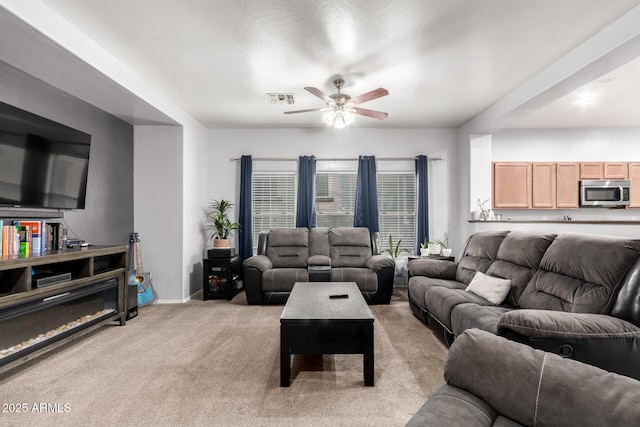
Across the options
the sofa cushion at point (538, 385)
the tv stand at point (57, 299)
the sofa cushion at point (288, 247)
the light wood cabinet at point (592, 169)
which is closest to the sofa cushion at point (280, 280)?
the sofa cushion at point (288, 247)

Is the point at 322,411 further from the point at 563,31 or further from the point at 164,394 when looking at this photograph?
the point at 563,31

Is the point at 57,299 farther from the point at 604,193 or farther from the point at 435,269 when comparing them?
the point at 604,193

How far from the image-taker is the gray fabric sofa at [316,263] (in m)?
4.23

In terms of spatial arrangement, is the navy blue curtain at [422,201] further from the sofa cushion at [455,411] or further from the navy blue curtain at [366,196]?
the sofa cushion at [455,411]

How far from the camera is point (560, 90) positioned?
3.27m

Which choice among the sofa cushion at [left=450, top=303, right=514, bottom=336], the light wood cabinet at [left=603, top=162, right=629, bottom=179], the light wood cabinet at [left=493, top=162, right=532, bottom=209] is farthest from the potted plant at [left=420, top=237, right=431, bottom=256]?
the light wood cabinet at [left=603, top=162, right=629, bottom=179]

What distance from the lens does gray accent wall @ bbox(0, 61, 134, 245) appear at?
2.92 meters

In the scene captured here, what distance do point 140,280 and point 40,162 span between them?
1.78 metres

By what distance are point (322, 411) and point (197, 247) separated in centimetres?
378

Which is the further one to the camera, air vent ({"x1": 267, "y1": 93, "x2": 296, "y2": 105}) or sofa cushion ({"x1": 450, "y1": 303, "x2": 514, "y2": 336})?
air vent ({"x1": 267, "y1": 93, "x2": 296, "y2": 105})

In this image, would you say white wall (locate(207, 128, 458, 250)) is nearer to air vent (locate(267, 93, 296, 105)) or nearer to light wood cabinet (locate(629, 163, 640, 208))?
air vent (locate(267, 93, 296, 105))

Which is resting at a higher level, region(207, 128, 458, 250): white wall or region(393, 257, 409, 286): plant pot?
region(207, 128, 458, 250): white wall

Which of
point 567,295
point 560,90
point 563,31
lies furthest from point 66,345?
point 560,90

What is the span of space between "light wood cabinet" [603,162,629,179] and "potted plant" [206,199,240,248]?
253 inches
